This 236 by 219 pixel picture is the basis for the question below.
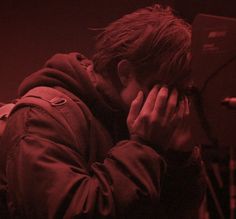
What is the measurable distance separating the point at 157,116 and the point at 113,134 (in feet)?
0.68

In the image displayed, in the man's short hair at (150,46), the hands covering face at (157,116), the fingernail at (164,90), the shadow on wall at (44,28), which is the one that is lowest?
the shadow on wall at (44,28)

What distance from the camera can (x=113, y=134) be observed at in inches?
45.9

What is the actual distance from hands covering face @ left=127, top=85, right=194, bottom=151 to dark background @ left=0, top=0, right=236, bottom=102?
108 centimetres

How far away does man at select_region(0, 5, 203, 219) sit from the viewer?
894 mm

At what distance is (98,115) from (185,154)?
24 cm

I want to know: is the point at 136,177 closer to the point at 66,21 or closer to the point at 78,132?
the point at 78,132

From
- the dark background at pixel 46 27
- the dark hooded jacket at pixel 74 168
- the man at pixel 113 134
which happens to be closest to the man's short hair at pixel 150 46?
the man at pixel 113 134

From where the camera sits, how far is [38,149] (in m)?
0.91

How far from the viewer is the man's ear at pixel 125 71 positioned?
112 centimetres

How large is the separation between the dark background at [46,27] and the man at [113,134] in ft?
2.66

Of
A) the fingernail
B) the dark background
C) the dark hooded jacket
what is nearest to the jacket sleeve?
the dark hooded jacket

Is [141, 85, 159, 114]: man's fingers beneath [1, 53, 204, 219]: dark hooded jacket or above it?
above

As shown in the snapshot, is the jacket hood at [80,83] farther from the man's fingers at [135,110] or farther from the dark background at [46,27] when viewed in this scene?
the dark background at [46,27]

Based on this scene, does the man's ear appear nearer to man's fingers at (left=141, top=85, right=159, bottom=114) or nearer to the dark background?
man's fingers at (left=141, top=85, right=159, bottom=114)
